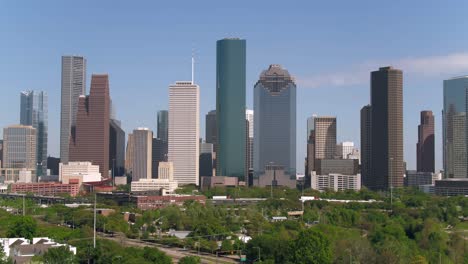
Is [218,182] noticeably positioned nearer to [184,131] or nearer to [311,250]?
[184,131]

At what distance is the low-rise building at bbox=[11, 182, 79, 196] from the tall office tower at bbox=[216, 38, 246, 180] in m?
37.1

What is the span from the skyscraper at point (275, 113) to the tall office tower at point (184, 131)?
49.7ft

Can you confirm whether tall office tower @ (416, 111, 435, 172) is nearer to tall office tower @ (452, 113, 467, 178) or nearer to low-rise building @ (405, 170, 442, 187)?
low-rise building @ (405, 170, 442, 187)

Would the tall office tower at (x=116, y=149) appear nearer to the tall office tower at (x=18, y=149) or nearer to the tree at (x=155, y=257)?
the tall office tower at (x=18, y=149)

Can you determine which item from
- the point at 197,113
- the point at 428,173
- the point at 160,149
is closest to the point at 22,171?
the point at 160,149

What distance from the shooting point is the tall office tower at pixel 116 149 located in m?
175

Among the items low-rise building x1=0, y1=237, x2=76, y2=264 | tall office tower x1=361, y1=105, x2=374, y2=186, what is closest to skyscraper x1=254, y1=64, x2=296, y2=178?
tall office tower x1=361, y1=105, x2=374, y2=186

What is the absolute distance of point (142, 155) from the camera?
165 meters

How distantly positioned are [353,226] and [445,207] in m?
21.5

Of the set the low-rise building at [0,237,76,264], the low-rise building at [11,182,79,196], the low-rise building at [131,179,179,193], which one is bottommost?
the low-rise building at [0,237,76,264]

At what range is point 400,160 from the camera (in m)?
150

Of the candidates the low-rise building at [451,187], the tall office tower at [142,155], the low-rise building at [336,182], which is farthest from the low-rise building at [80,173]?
the low-rise building at [451,187]

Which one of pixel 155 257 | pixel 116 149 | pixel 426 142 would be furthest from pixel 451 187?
pixel 155 257

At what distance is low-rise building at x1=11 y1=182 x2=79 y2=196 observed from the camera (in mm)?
136000
